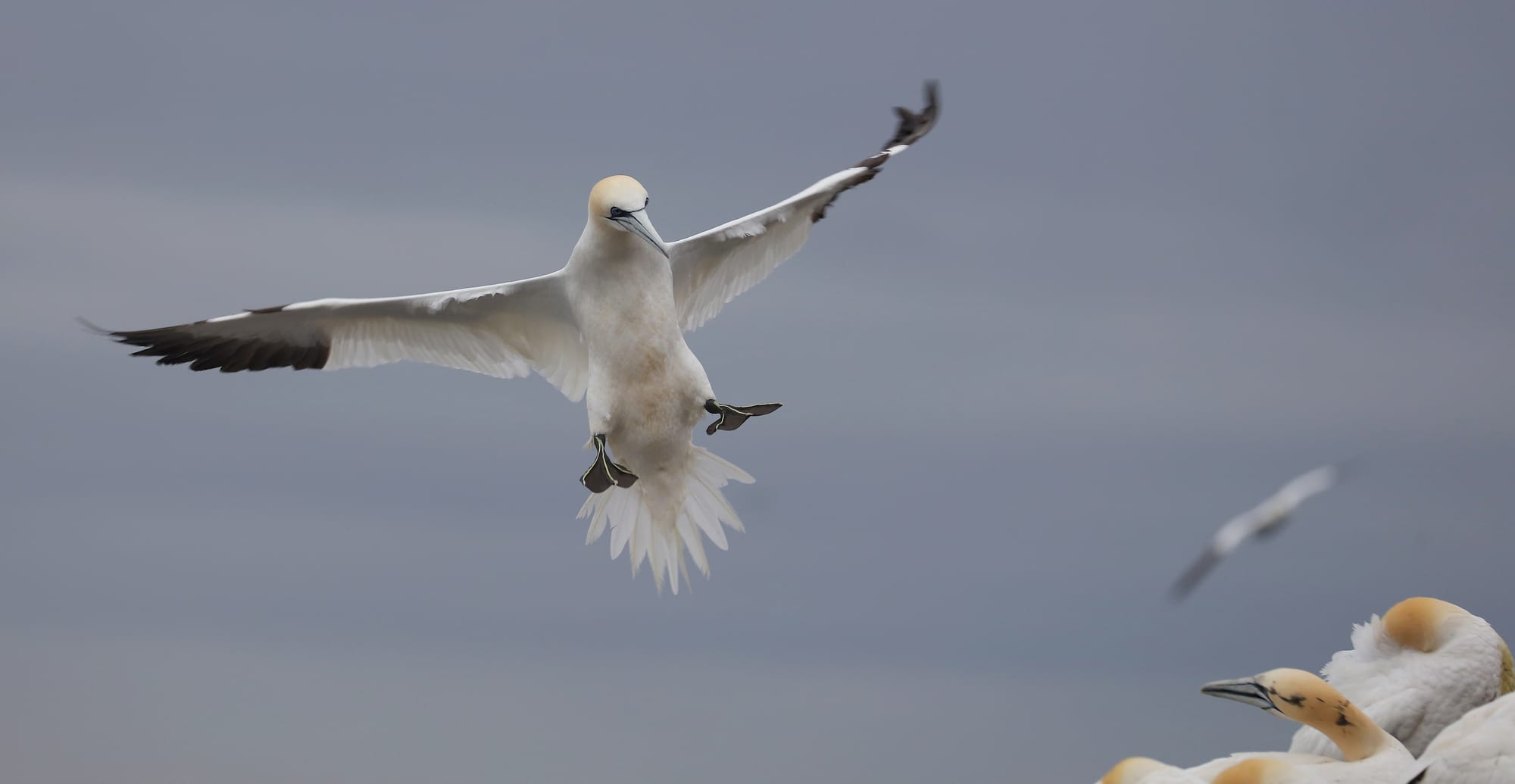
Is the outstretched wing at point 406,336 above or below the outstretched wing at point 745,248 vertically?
below

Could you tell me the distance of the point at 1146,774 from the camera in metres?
5.93

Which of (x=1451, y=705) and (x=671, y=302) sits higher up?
(x=671, y=302)

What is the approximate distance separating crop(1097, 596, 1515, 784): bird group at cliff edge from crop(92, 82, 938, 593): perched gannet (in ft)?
8.45

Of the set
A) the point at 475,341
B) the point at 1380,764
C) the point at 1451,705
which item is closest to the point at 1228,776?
the point at 1380,764

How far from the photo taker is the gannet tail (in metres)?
7.90

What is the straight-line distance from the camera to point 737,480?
7910 mm

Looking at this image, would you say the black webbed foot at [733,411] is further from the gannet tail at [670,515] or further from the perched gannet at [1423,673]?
the perched gannet at [1423,673]

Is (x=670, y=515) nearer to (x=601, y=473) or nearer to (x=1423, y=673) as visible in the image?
(x=601, y=473)

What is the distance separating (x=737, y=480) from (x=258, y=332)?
2471 millimetres

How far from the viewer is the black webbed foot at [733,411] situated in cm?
730

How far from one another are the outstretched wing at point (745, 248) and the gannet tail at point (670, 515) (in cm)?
80

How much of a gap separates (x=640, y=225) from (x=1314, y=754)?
11.5 ft

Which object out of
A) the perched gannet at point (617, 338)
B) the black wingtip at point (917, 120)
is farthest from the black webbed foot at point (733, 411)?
the black wingtip at point (917, 120)

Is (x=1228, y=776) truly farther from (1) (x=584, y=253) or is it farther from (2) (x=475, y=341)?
(2) (x=475, y=341)
